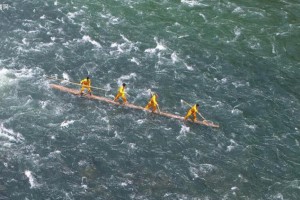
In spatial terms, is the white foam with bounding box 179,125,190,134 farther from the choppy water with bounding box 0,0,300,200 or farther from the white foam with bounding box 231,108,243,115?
the white foam with bounding box 231,108,243,115

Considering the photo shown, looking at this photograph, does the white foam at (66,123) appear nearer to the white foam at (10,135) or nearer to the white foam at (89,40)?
the white foam at (10,135)

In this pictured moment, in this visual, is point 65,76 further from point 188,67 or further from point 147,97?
point 188,67

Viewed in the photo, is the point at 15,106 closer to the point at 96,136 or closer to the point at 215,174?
the point at 96,136

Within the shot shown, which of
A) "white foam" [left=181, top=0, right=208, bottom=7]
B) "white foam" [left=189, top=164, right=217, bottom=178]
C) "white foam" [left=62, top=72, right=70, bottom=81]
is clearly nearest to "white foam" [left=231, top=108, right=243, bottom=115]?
"white foam" [left=189, top=164, right=217, bottom=178]

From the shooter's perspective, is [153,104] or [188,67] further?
[188,67]

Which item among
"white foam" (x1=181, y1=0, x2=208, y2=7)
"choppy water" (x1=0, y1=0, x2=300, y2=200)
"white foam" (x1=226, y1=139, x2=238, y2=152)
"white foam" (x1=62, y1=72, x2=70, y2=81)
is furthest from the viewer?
"white foam" (x1=181, y1=0, x2=208, y2=7)

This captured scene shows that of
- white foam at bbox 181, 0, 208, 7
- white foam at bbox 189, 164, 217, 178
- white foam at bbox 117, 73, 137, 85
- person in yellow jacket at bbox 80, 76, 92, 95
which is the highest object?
white foam at bbox 181, 0, 208, 7

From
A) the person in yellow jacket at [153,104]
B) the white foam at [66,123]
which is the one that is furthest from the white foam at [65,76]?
the person in yellow jacket at [153,104]

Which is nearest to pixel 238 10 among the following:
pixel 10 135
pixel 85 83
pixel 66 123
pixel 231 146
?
pixel 231 146

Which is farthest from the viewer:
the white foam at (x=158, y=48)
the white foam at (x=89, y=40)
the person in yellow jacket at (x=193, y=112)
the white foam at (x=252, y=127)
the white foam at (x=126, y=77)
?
the white foam at (x=89, y=40)
